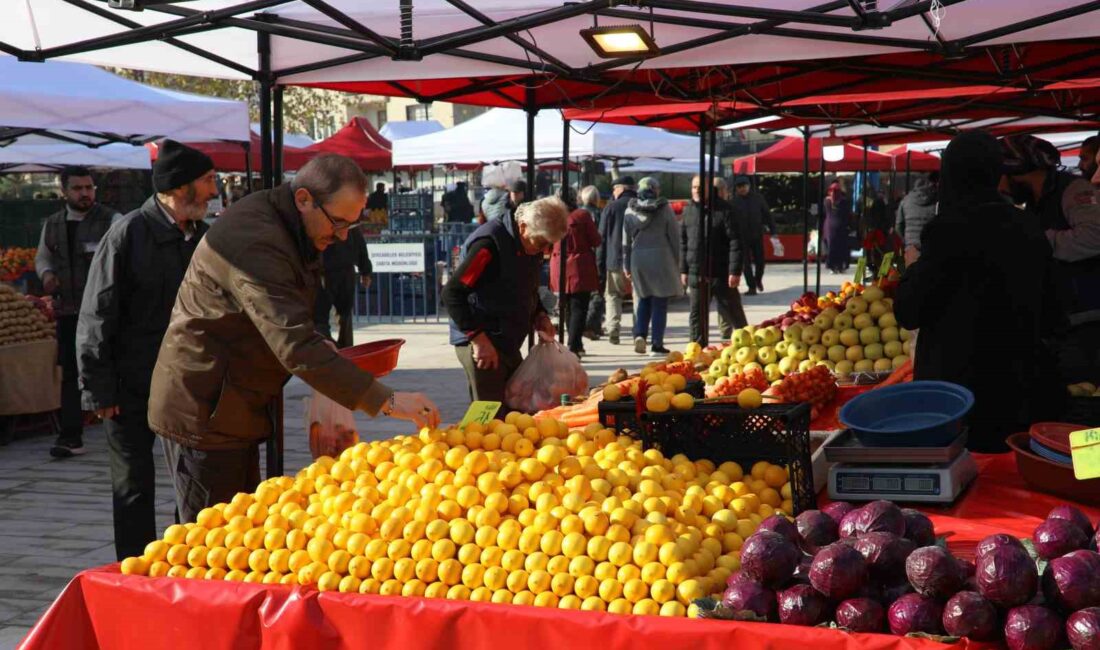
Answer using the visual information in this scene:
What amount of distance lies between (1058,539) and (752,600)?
692 millimetres

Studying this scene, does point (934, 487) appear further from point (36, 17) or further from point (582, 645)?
point (36, 17)

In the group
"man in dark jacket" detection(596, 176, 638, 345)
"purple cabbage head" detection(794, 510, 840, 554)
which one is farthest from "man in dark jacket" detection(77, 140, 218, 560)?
"man in dark jacket" detection(596, 176, 638, 345)

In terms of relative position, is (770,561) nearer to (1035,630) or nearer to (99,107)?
(1035,630)

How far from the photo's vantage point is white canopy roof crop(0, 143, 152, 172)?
48.4 feet

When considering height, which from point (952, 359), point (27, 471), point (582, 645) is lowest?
point (27, 471)

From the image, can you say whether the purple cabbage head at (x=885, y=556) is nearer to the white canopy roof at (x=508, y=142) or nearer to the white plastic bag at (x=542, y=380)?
the white plastic bag at (x=542, y=380)

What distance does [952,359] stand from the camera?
4.15 metres

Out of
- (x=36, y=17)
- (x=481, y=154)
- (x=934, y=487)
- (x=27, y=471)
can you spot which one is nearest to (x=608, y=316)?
(x=481, y=154)

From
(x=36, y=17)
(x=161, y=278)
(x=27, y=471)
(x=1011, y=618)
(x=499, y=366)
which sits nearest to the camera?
(x=1011, y=618)

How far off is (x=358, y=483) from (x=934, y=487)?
1688 mm

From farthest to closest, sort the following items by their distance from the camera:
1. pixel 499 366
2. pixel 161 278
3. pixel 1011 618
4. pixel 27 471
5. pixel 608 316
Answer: pixel 608 316 → pixel 27 471 → pixel 499 366 → pixel 161 278 → pixel 1011 618

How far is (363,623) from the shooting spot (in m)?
2.96

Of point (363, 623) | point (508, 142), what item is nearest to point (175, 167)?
point (363, 623)

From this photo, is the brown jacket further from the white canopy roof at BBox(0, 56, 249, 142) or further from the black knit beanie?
the white canopy roof at BBox(0, 56, 249, 142)
